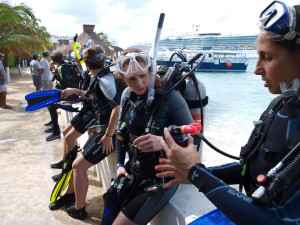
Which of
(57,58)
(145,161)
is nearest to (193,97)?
(145,161)

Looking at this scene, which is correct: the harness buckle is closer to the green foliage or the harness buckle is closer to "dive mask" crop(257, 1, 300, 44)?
"dive mask" crop(257, 1, 300, 44)

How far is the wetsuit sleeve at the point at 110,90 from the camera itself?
2.77 m

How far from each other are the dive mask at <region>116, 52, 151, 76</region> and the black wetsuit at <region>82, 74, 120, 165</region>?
29.3 inches

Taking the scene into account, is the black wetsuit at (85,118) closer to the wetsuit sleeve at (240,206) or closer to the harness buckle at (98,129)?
the harness buckle at (98,129)

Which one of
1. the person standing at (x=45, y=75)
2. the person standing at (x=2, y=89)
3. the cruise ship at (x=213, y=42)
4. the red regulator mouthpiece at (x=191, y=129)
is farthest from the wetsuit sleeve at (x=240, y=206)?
the cruise ship at (x=213, y=42)

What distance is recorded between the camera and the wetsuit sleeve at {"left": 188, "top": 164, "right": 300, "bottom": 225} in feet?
2.73

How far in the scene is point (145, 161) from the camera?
1974 millimetres

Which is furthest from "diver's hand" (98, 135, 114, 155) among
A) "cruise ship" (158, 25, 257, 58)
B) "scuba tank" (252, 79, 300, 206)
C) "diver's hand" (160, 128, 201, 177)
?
"cruise ship" (158, 25, 257, 58)

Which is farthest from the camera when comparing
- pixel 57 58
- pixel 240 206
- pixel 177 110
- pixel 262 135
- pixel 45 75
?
pixel 45 75

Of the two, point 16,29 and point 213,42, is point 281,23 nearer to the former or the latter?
point 16,29

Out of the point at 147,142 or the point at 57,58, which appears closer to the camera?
the point at 147,142

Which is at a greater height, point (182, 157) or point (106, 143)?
point (182, 157)

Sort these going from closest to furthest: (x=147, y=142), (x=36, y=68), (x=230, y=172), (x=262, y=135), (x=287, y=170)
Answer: (x=287, y=170), (x=262, y=135), (x=230, y=172), (x=147, y=142), (x=36, y=68)

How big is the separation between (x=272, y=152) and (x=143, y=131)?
1.13 m
